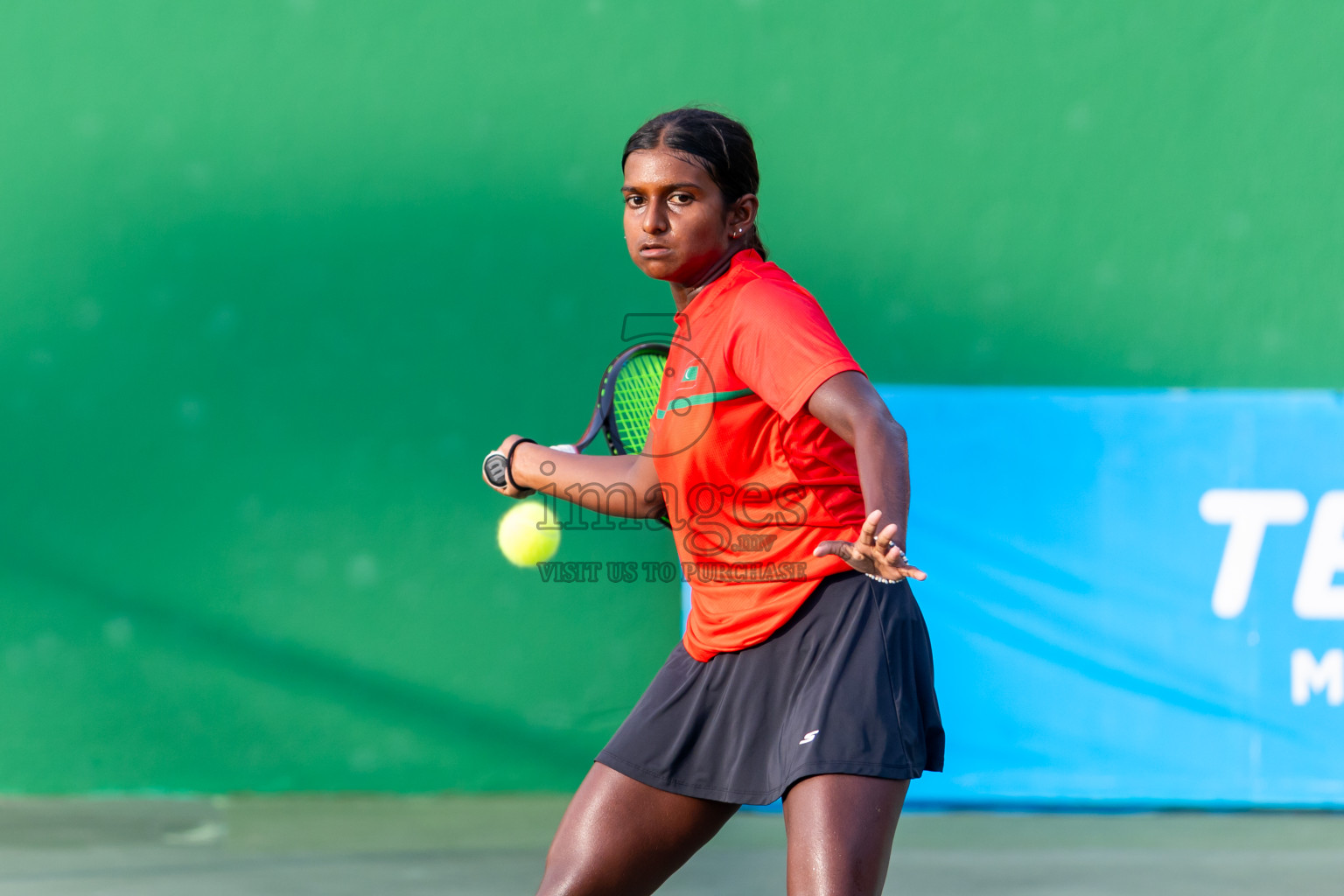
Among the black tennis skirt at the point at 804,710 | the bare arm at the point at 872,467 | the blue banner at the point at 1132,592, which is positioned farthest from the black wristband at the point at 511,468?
the blue banner at the point at 1132,592

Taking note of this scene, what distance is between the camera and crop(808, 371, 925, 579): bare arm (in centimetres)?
155

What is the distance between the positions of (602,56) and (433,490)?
1.48m

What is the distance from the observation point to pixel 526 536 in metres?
4.12

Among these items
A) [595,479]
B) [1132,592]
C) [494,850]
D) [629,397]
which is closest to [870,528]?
[595,479]

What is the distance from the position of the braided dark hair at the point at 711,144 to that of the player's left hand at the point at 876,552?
565mm

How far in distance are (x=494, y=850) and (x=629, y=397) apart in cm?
159

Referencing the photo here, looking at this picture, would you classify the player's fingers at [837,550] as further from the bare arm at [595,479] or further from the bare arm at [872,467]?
the bare arm at [595,479]

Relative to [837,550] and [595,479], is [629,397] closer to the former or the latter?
[595,479]

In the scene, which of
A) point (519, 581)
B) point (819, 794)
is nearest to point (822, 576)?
point (819, 794)

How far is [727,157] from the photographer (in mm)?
1915

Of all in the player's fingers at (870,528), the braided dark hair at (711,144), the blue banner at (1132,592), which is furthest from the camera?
the blue banner at (1132,592)

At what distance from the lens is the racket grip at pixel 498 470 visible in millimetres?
2039

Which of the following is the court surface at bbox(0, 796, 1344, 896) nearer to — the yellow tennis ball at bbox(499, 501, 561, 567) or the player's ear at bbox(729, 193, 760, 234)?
the yellow tennis ball at bbox(499, 501, 561, 567)

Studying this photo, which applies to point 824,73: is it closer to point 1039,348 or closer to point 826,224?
point 826,224
